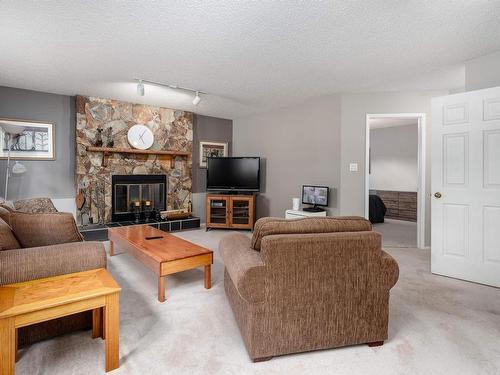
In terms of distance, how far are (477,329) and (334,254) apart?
51.7 inches

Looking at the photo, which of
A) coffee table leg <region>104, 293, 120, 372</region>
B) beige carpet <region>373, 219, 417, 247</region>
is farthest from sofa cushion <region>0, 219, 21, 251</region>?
beige carpet <region>373, 219, 417, 247</region>

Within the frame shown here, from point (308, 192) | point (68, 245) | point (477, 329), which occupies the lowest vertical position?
point (477, 329)

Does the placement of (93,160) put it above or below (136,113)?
below

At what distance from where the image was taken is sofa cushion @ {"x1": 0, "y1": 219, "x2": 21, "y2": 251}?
1.72 m

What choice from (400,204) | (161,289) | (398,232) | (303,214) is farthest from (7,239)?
(400,204)

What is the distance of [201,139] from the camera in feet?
19.7

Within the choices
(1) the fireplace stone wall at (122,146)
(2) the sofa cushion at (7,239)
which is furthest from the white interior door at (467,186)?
(1) the fireplace stone wall at (122,146)

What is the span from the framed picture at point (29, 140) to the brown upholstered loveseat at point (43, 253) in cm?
287

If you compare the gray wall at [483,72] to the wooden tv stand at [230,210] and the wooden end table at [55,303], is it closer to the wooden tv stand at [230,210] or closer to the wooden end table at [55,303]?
the wooden tv stand at [230,210]

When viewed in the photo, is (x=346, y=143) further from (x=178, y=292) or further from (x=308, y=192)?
(x=178, y=292)

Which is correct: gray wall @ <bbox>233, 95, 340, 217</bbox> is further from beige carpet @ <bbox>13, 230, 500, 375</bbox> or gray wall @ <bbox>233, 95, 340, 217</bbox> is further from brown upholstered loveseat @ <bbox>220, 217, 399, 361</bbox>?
brown upholstered loveseat @ <bbox>220, 217, 399, 361</bbox>

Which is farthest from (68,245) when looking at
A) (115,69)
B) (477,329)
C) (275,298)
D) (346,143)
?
(346,143)

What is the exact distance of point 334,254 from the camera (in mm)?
1601

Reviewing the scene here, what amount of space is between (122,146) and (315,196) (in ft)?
11.3
